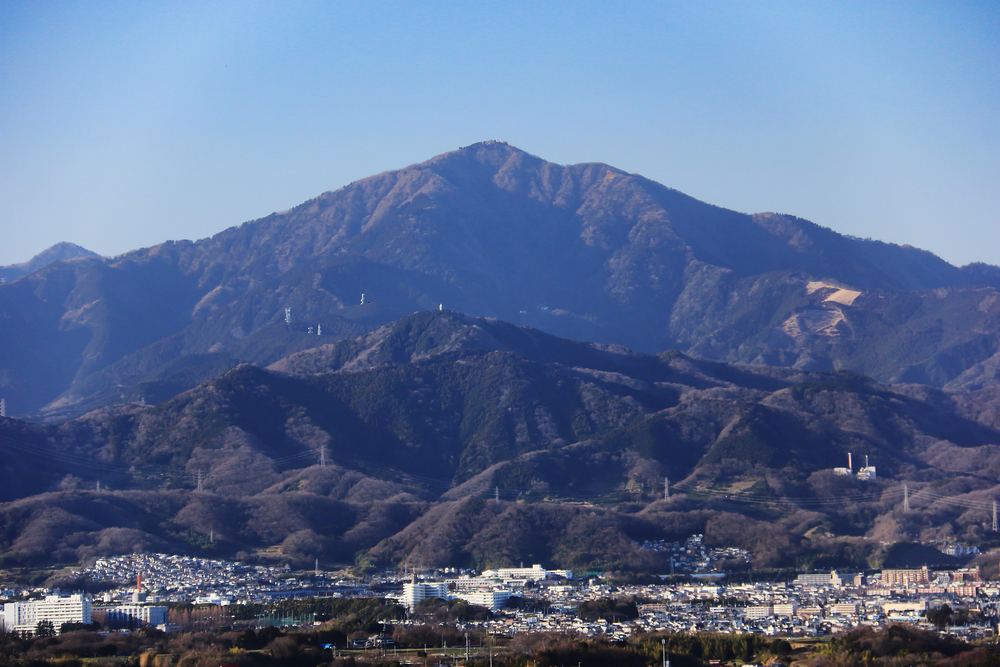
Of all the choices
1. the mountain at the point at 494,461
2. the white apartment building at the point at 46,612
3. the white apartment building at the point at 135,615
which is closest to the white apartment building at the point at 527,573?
the mountain at the point at 494,461

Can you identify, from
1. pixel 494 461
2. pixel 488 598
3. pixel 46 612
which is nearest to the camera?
pixel 46 612

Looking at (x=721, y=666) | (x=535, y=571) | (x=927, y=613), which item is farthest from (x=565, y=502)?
(x=721, y=666)

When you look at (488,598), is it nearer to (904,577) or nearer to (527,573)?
(527,573)

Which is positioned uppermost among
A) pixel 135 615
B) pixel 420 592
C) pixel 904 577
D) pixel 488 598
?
pixel 420 592

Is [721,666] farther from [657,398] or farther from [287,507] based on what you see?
[657,398]

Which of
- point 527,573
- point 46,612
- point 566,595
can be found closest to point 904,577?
point 566,595

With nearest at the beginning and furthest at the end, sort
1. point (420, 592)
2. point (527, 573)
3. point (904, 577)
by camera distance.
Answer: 1. point (420, 592)
2. point (904, 577)
3. point (527, 573)
